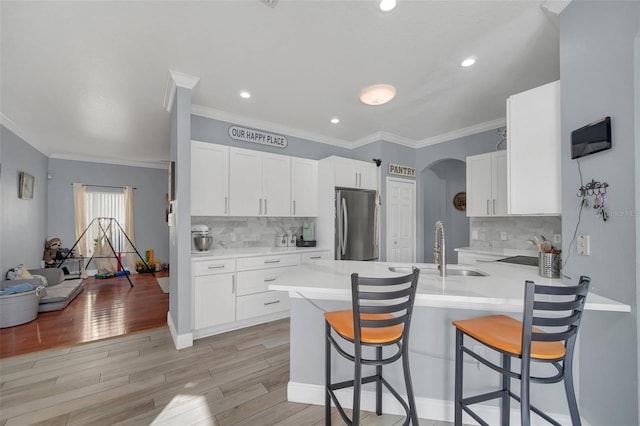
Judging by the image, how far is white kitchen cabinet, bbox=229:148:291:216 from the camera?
339 centimetres

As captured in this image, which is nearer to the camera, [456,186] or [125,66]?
[125,66]

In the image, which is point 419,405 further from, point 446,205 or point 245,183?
point 446,205

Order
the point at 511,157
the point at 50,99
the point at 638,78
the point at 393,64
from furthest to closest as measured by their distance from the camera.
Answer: the point at 50,99, the point at 393,64, the point at 511,157, the point at 638,78

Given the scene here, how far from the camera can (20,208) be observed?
4.33 meters

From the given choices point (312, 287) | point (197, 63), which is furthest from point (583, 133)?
point (197, 63)

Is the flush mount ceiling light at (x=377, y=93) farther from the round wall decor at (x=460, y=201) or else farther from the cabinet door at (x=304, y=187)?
the round wall decor at (x=460, y=201)

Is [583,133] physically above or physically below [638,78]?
below

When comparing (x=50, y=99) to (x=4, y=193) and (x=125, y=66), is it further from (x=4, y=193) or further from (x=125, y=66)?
(x=4, y=193)

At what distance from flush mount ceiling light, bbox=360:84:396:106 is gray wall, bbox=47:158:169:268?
6439 millimetres

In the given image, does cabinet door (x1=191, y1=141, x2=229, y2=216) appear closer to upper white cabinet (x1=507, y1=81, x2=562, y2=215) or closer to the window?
upper white cabinet (x1=507, y1=81, x2=562, y2=215)

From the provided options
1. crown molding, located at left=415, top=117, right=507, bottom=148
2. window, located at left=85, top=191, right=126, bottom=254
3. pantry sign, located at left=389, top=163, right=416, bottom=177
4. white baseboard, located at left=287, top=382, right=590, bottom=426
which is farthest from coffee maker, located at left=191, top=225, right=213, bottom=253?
window, located at left=85, top=191, right=126, bottom=254

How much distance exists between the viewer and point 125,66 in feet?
8.01

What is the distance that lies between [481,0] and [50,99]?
459 cm

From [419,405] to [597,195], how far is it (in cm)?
165
